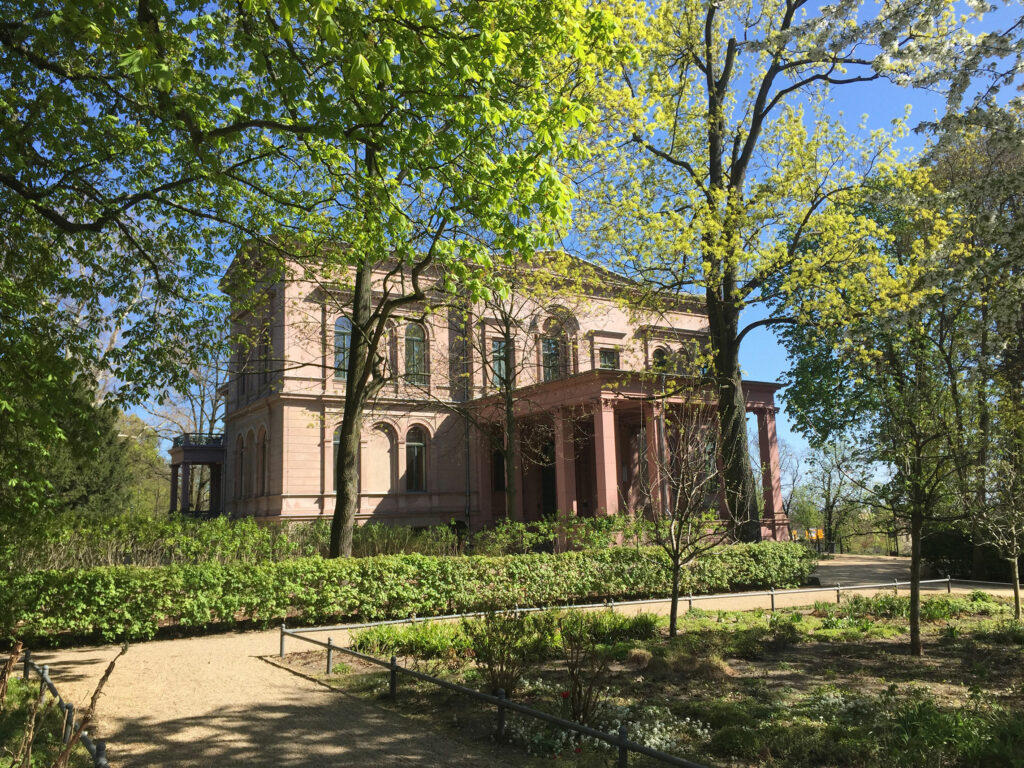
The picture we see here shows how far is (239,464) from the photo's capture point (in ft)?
117

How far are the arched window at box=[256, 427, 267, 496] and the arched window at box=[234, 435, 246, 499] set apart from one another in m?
2.02

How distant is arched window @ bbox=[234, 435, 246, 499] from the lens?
115ft

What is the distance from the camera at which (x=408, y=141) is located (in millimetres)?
8344

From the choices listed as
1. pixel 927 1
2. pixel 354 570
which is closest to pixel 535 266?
pixel 354 570

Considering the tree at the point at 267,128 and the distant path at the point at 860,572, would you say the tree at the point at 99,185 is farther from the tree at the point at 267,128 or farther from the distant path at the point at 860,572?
the distant path at the point at 860,572

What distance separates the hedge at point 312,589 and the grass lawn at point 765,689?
2.42 m

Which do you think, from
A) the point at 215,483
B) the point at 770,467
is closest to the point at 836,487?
the point at 770,467

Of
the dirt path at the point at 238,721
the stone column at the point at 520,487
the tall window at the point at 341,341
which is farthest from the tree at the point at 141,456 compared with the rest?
the dirt path at the point at 238,721

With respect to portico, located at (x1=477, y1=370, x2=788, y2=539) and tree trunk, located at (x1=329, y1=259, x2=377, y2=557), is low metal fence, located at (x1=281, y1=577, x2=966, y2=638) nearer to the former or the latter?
tree trunk, located at (x1=329, y1=259, x2=377, y2=557)

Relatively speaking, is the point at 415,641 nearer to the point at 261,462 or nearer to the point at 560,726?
the point at 560,726

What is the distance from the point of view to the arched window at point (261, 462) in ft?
107

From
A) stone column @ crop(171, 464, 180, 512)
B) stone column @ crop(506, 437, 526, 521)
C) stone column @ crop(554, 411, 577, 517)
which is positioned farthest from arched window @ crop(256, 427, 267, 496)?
stone column @ crop(554, 411, 577, 517)

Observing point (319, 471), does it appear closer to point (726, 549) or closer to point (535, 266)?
point (535, 266)

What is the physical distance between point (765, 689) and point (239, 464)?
31.2 metres
